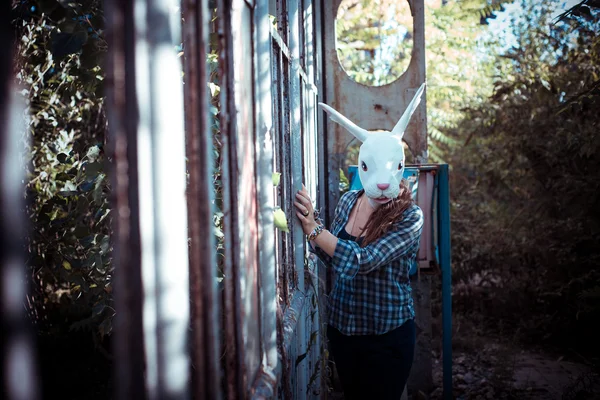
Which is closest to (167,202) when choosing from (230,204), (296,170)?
(230,204)

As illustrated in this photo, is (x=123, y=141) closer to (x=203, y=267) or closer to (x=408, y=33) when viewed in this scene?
(x=203, y=267)

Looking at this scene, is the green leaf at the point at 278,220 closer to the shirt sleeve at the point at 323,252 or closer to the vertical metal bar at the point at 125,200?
the vertical metal bar at the point at 125,200

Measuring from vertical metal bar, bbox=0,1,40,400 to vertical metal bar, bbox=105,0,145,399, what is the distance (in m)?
0.17

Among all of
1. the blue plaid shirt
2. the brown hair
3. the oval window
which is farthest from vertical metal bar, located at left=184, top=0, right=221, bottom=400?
the oval window

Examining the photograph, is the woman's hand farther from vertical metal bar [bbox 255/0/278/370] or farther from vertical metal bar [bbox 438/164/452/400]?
vertical metal bar [bbox 438/164/452/400]

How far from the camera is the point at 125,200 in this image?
2.53 ft

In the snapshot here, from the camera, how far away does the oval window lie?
8.29 m

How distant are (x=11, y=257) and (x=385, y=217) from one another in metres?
2.41

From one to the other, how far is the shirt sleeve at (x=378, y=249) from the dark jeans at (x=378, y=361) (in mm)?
450

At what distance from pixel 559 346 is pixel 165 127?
6554 mm

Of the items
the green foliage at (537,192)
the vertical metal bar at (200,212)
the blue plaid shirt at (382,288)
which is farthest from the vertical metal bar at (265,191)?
the green foliage at (537,192)

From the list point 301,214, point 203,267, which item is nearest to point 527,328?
point 301,214

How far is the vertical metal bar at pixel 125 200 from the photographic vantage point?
758 millimetres

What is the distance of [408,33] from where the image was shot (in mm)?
9266
